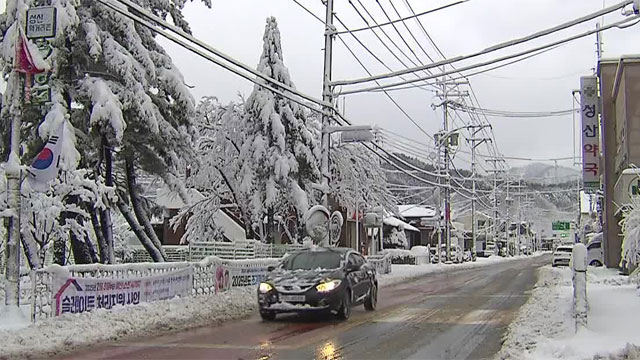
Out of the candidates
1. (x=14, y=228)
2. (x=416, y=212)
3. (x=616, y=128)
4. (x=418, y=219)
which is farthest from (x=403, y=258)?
(x=14, y=228)

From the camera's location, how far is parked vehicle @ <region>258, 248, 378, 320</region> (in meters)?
15.3

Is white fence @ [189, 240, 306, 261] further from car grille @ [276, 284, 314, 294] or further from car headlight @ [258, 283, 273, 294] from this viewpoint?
car grille @ [276, 284, 314, 294]

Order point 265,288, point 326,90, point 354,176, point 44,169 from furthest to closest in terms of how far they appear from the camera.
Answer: point 354,176
point 326,90
point 265,288
point 44,169

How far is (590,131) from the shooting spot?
40.4 meters

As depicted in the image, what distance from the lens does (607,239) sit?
3753cm

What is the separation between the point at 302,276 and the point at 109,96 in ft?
25.1

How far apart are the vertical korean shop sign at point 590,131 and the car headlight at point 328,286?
28585mm

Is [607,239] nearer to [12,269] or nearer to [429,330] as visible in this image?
[429,330]

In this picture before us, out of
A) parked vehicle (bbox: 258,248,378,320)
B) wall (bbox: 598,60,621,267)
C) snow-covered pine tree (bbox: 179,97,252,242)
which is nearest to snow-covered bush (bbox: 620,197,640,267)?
parked vehicle (bbox: 258,248,378,320)

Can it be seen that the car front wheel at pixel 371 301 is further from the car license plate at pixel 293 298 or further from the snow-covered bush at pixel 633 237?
the snow-covered bush at pixel 633 237

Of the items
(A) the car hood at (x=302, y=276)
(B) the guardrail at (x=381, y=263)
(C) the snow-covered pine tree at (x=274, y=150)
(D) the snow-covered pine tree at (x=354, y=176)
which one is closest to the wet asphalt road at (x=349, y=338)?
(A) the car hood at (x=302, y=276)

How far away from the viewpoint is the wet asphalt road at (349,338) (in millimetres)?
11062

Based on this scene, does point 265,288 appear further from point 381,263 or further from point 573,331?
point 381,263

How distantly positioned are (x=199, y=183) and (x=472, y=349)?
2531 cm
